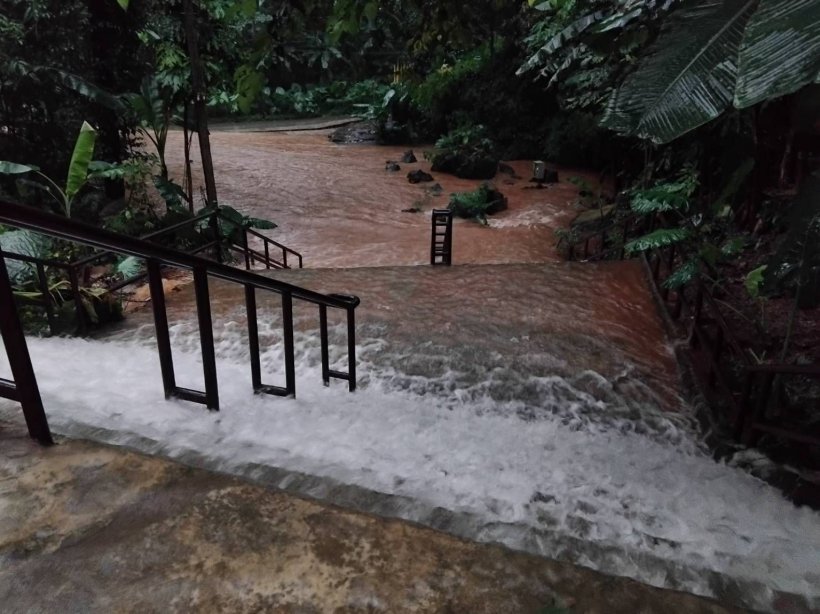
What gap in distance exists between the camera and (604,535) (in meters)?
2.32

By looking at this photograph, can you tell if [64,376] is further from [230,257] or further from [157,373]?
[230,257]

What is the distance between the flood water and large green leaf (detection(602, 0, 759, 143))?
1.41m

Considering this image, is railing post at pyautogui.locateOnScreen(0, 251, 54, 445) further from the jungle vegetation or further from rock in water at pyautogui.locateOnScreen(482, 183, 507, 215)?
rock in water at pyautogui.locateOnScreen(482, 183, 507, 215)

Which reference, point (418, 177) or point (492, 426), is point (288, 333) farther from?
point (418, 177)

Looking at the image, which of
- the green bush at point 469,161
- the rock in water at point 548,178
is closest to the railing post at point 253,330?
the rock in water at point 548,178

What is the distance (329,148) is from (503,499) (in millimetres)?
21839

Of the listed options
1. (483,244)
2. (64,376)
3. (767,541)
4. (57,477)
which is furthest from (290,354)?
(483,244)

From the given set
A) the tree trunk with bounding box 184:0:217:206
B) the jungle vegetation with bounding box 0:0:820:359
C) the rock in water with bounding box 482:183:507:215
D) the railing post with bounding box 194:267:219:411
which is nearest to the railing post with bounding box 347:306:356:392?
the railing post with bounding box 194:267:219:411

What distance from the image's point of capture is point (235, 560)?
1.70 m

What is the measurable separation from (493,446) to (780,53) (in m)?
2.65

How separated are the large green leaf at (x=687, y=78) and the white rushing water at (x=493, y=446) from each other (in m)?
1.44

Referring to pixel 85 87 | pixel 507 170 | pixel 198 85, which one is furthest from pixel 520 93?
pixel 85 87

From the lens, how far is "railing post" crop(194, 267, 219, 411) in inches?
99.9

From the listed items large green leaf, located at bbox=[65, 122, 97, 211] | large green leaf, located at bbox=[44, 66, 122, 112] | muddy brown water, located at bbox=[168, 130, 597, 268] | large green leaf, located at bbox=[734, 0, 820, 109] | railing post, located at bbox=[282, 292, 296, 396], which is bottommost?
muddy brown water, located at bbox=[168, 130, 597, 268]
